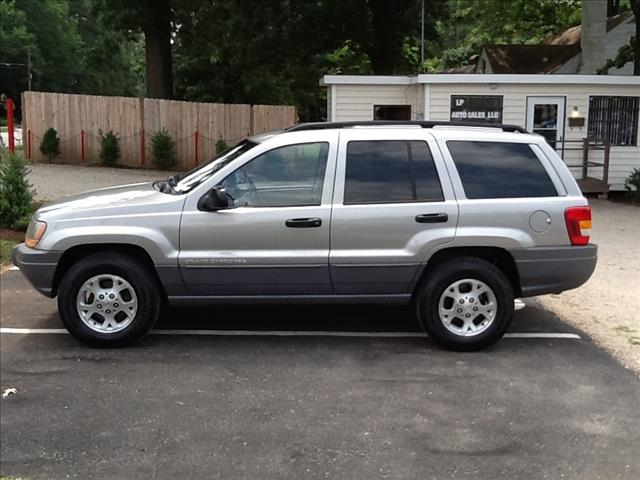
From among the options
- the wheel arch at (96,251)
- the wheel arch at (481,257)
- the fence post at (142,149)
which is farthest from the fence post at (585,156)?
the wheel arch at (96,251)

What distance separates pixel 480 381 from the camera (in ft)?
17.2

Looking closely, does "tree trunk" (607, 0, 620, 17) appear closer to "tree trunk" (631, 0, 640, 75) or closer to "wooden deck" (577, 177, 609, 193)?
"tree trunk" (631, 0, 640, 75)

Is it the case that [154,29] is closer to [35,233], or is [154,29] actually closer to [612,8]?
[35,233]

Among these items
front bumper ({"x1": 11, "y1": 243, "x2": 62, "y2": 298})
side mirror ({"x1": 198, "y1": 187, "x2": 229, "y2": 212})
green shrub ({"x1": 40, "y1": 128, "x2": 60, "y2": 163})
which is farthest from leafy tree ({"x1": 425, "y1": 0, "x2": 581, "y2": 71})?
front bumper ({"x1": 11, "y1": 243, "x2": 62, "y2": 298})

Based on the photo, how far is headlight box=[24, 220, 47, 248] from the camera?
5730 mm

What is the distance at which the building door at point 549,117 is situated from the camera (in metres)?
16.3

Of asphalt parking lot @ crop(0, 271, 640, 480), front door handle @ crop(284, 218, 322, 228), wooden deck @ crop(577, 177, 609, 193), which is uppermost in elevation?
front door handle @ crop(284, 218, 322, 228)

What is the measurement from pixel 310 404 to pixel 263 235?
4.74 feet

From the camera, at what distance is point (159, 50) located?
24156 millimetres

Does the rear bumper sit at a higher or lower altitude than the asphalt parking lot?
higher

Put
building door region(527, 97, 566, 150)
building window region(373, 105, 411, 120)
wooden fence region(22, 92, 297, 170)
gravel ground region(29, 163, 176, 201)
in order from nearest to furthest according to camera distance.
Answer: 1. gravel ground region(29, 163, 176, 201)
2. building door region(527, 97, 566, 150)
3. building window region(373, 105, 411, 120)
4. wooden fence region(22, 92, 297, 170)

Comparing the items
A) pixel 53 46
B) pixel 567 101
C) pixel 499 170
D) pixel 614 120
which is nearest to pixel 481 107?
pixel 567 101

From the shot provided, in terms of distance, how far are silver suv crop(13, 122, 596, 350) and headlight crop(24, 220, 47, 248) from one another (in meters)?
0.02

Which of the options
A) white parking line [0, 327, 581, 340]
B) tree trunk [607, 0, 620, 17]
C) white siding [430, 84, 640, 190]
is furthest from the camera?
tree trunk [607, 0, 620, 17]
